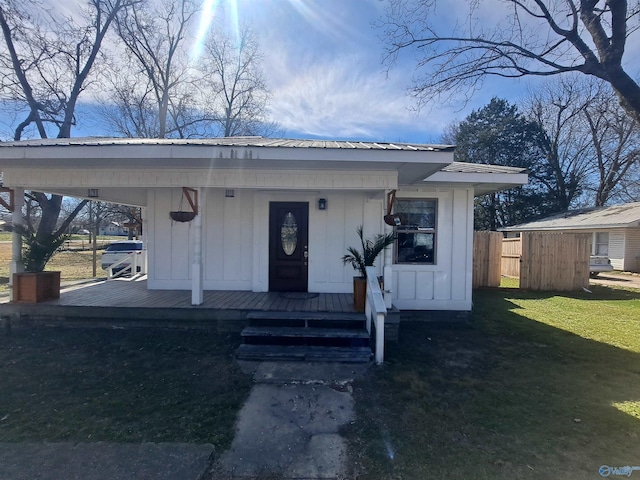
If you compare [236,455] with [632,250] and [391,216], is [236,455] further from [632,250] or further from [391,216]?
[632,250]

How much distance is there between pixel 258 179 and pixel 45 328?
4.32 metres

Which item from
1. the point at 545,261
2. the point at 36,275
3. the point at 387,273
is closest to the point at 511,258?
the point at 545,261

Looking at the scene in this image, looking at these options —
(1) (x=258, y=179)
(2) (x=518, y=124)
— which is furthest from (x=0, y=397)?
(2) (x=518, y=124)

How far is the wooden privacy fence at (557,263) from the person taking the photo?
35.0 feet

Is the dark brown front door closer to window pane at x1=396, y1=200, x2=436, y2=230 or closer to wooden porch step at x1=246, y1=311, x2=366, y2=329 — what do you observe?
wooden porch step at x1=246, y1=311, x2=366, y2=329

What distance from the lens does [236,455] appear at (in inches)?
103

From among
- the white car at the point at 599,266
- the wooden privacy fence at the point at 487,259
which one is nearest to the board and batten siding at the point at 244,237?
the wooden privacy fence at the point at 487,259

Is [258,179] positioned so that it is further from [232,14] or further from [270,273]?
[232,14]

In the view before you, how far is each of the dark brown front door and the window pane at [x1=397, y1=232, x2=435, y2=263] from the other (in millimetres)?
1975

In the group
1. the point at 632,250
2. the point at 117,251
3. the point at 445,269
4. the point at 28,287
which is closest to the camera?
the point at 28,287

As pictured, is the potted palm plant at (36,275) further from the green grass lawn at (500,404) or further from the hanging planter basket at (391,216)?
the hanging planter basket at (391,216)

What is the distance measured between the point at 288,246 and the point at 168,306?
8.36 feet

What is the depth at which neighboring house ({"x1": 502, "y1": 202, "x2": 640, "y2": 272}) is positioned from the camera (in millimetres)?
15693

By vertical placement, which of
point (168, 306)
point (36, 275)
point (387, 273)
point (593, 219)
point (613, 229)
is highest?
point (593, 219)
